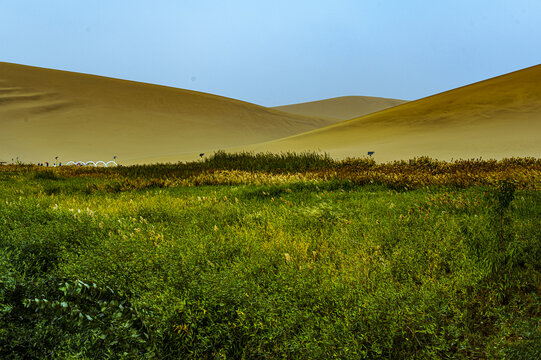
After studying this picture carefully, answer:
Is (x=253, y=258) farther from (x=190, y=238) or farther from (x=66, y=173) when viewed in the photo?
(x=66, y=173)

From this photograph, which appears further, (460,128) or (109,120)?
(109,120)

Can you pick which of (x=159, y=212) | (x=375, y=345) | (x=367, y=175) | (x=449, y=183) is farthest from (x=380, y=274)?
(x=367, y=175)

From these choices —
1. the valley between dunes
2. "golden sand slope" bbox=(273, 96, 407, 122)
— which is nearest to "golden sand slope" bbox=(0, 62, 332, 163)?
the valley between dunes

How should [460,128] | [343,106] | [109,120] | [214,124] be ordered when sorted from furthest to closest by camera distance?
[343,106]
[214,124]
[109,120]
[460,128]

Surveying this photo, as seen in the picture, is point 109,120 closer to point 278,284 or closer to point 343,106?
point 278,284

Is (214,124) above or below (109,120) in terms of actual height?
below

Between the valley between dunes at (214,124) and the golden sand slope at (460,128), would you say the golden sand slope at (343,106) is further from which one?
the golden sand slope at (460,128)

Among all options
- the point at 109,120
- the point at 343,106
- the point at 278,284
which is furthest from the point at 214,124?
the point at 343,106

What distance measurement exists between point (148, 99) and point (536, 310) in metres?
69.1

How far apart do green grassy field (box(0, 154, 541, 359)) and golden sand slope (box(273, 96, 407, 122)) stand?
14244cm

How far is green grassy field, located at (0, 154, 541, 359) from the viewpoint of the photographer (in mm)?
2152

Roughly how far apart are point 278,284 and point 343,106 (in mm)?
→ 155072

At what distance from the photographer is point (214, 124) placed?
61406mm

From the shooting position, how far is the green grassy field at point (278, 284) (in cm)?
215
